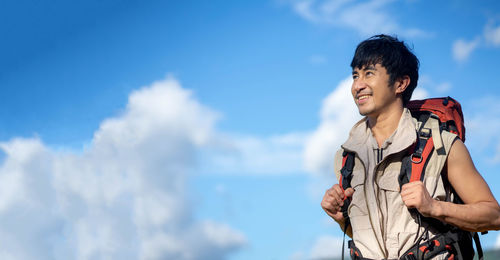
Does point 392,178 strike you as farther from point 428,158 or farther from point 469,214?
point 469,214

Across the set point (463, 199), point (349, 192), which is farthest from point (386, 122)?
point (463, 199)

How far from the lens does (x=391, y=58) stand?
4.09m

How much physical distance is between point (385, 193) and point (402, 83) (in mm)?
902

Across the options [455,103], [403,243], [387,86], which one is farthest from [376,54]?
[403,243]

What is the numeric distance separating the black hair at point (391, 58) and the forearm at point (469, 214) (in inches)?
39.7

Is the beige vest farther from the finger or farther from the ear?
the ear

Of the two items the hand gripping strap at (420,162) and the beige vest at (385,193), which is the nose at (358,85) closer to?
the beige vest at (385,193)

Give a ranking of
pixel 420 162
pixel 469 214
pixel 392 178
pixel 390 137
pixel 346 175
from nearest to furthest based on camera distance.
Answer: pixel 469 214 → pixel 420 162 → pixel 392 178 → pixel 390 137 → pixel 346 175

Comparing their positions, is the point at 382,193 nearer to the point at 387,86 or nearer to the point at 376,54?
the point at 387,86

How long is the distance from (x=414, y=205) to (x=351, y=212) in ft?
2.21

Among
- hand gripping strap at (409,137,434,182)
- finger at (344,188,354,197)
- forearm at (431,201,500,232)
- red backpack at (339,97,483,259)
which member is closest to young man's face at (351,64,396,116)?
red backpack at (339,97,483,259)

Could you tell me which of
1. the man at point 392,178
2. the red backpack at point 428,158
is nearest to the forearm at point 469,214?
the man at point 392,178

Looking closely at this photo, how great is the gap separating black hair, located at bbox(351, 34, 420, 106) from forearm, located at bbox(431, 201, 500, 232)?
1.01 metres

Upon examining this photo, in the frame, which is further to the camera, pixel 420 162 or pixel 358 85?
pixel 358 85
